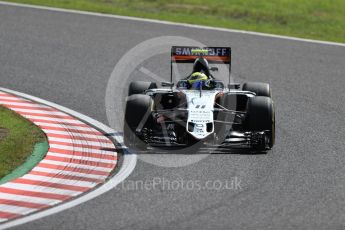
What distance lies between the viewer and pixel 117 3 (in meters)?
28.7

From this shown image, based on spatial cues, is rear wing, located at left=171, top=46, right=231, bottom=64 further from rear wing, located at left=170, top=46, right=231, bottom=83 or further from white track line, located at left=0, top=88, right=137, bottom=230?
white track line, located at left=0, top=88, right=137, bottom=230

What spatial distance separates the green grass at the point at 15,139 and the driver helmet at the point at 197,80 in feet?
8.77

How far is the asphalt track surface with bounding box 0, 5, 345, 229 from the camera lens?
11266 mm

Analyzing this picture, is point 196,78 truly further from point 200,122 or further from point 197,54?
point 200,122

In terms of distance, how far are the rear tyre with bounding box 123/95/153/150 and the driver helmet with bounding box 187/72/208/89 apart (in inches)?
47.7

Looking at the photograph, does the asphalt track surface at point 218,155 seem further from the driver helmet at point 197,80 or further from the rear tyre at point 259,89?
the driver helmet at point 197,80

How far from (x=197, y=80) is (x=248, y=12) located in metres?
12.2

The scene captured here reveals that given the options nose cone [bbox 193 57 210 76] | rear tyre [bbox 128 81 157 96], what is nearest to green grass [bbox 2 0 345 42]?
nose cone [bbox 193 57 210 76]

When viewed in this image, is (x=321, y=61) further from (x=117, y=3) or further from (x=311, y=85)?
(x=117, y=3)

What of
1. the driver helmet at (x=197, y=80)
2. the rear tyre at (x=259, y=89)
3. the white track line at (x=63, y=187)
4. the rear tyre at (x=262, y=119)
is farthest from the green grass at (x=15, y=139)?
the rear tyre at (x=259, y=89)

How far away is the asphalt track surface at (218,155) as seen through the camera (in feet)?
37.0

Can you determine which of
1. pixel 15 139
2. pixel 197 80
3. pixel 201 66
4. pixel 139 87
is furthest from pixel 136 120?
pixel 201 66

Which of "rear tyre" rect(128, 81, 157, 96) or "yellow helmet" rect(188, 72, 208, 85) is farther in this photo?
"rear tyre" rect(128, 81, 157, 96)

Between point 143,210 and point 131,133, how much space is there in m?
3.45
